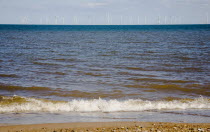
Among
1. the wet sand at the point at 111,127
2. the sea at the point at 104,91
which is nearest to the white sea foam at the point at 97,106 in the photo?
the sea at the point at 104,91

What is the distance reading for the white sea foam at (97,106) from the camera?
13.0 metres

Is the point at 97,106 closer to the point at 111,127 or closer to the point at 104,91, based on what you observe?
the point at 104,91

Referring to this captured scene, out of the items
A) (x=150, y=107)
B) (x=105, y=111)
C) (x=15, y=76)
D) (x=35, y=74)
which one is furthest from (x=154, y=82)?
(x=15, y=76)

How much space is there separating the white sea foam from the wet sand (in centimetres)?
280

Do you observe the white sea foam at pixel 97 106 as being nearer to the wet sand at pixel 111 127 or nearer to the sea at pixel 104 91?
the sea at pixel 104 91

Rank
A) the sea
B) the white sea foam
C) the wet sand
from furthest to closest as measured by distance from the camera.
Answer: the white sea foam < the sea < the wet sand

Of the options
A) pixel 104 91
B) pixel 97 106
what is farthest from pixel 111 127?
pixel 104 91

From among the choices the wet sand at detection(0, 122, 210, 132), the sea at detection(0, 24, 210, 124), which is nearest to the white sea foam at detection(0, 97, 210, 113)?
the sea at detection(0, 24, 210, 124)

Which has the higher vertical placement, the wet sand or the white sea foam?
the wet sand

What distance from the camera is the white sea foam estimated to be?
13.0 metres

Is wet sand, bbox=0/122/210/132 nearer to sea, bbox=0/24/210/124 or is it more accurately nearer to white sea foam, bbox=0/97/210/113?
sea, bbox=0/24/210/124

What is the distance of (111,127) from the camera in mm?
9641

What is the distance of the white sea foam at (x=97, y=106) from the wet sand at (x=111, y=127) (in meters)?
2.80

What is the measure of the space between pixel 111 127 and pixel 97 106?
12.1 feet
